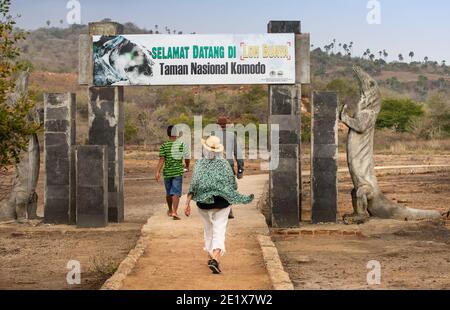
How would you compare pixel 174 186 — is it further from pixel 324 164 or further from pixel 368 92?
pixel 368 92

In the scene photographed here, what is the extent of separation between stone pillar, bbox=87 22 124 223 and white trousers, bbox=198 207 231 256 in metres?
5.46

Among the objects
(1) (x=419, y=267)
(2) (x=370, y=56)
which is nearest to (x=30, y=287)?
(1) (x=419, y=267)

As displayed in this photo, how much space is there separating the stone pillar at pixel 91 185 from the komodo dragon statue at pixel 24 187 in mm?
1157

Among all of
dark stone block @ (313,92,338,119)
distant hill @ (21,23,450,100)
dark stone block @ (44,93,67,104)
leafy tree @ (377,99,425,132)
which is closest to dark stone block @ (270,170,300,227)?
dark stone block @ (313,92,338,119)

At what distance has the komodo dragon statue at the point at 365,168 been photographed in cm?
1574

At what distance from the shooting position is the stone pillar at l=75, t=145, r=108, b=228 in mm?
15203

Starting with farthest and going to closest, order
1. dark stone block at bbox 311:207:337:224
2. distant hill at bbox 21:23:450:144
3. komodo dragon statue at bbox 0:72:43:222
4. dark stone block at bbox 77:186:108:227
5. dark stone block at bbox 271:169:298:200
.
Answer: distant hill at bbox 21:23:450:144, komodo dragon statue at bbox 0:72:43:222, dark stone block at bbox 311:207:337:224, dark stone block at bbox 77:186:108:227, dark stone block at bbox 271:169:298:200

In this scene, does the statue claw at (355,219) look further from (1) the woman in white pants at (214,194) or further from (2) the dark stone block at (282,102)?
(1) the woman in white pants at (214,194)

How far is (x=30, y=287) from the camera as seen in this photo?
409 inches

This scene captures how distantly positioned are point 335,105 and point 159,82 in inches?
124

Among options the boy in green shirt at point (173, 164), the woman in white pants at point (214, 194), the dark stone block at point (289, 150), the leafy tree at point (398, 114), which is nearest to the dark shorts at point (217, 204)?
the woman in white pants at point (214, 194)

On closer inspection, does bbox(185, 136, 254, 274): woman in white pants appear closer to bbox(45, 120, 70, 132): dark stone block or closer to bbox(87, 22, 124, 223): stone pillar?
bbox(87, 22, 124, 223): stone pillar

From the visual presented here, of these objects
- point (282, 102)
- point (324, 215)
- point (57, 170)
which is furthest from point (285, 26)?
point (57, 170)
